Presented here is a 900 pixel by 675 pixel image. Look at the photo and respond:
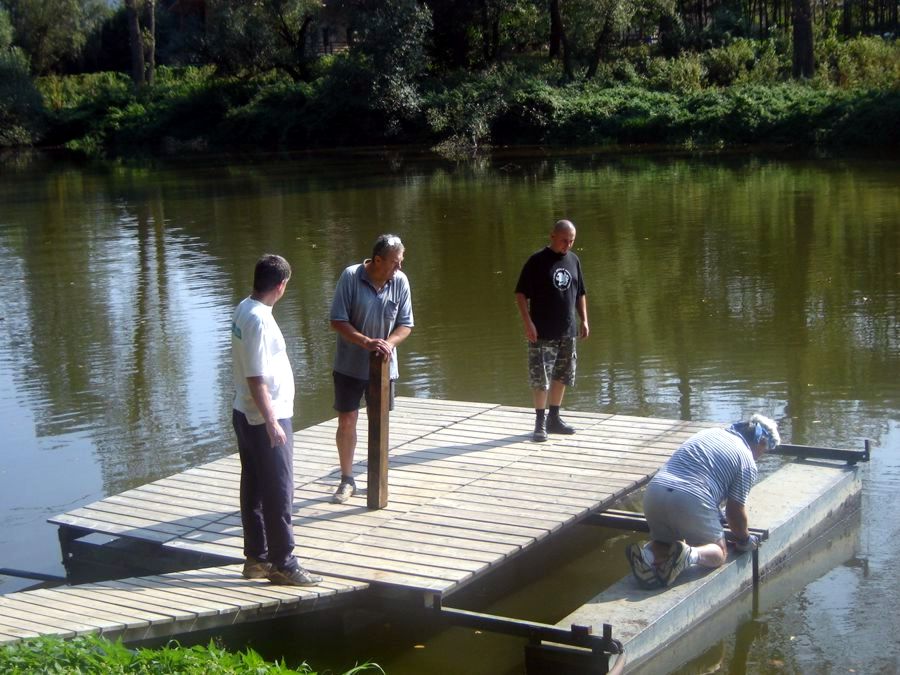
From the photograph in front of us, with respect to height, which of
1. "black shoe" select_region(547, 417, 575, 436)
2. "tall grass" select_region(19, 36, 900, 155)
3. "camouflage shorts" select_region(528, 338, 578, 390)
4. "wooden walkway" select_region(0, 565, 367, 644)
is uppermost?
"tall grass" select_region(19, 36, 900, 155)

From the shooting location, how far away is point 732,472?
260 inches

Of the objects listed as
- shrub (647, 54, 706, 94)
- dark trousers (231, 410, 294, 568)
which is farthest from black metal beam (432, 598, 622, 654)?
shrub (647, 54, 706, 94)

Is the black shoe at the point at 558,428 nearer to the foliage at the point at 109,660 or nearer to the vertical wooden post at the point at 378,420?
the vertical wooden post at the point at 378,420

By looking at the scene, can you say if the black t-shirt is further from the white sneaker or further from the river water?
the white sneaker

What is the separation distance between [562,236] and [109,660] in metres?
4.74

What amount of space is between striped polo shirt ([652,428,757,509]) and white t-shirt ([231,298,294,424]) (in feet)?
6.99

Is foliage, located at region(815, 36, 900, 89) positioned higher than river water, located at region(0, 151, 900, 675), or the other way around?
foliage, located at region(815, 36, 900, 89)

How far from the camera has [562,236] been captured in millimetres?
8570

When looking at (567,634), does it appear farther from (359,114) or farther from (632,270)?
(359,114)

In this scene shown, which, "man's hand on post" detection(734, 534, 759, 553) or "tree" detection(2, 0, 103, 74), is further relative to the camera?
"tree" detection(2, 0, 103, 74)

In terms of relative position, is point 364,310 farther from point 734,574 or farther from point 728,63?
point 728,63

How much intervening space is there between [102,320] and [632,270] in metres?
7.42

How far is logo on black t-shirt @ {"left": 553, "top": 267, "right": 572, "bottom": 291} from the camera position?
8633 mm

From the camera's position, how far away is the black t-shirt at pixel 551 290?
866 cm
